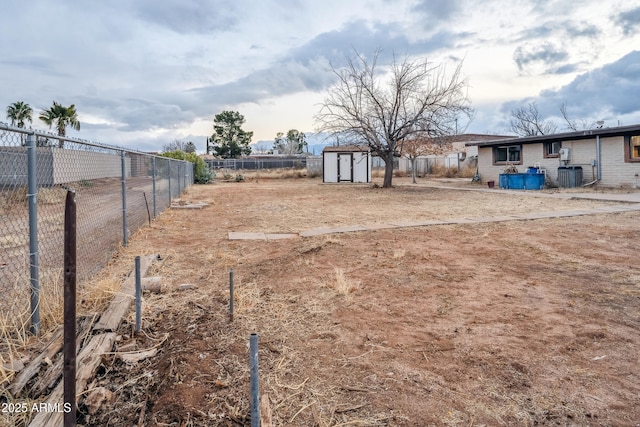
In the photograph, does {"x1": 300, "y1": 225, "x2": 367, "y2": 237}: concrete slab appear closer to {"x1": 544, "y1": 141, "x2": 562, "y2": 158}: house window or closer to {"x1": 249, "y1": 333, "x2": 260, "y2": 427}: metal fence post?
{"x1": 249, "y1": 333, "x2": 260, "y2": 427}: metal fence post

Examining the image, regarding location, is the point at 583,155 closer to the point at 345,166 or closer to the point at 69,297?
the point at 345,166

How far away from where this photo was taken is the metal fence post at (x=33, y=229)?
3.27 metres

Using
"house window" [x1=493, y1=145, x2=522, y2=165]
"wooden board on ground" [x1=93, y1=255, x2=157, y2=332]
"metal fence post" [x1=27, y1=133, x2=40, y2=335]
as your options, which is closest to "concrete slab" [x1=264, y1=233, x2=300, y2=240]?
"wooden board on ground" [x1=93, y1=255, x2=157, y2=332]

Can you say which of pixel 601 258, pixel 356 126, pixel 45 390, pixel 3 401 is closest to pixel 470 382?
pixel 45 390

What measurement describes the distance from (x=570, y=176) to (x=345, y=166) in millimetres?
16662

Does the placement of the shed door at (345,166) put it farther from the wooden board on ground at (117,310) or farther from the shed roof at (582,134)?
the wooden board on ground at (117,310)

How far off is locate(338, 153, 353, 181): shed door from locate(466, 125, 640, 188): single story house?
11.1 m

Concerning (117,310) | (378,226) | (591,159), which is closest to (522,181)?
(591,159)

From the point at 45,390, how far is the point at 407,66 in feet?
72.9

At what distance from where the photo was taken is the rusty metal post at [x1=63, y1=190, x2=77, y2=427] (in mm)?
1524

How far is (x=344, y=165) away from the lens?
33219mm

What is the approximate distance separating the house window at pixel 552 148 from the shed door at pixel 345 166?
14.6m

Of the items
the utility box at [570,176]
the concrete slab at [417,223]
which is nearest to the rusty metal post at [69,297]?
the concrete slab at [417,223]

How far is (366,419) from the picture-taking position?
2377 mm
